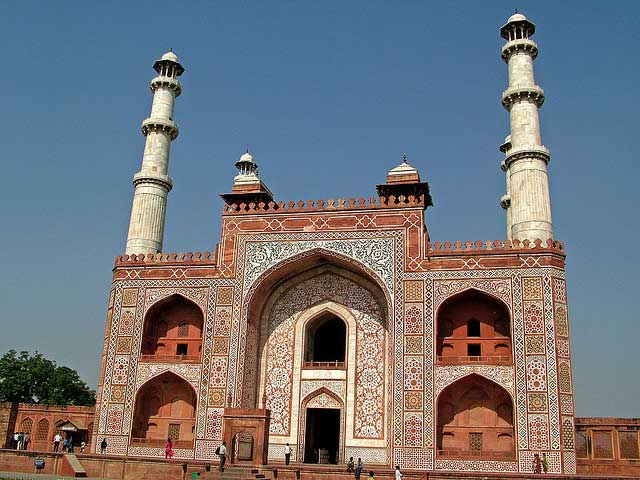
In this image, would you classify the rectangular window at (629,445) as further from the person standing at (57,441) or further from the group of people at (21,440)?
the group of people at (21,440)

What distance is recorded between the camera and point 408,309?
19.5 metres

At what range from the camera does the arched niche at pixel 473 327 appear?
1958cm

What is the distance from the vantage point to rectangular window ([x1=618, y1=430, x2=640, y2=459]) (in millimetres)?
18766

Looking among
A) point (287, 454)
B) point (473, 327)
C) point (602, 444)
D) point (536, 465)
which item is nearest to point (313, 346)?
point (287, 454)

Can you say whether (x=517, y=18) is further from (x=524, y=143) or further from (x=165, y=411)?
(x=165, y=411)

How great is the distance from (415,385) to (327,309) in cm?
375

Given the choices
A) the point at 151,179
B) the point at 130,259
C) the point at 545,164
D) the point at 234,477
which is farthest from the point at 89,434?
the point at 545,164

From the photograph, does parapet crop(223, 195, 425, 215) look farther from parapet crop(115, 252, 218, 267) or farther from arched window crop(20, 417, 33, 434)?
arched window crop(20, 417, 33, 434)

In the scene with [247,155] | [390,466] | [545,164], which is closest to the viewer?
[390,466]

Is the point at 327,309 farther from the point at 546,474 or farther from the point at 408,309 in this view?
the point at 546,474

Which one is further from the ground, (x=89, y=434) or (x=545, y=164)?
(x=545, y=164)

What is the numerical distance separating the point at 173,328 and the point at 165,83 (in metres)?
8.60

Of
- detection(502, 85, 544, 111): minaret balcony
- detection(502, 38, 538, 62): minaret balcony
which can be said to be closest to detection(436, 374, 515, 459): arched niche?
detection(502, 85, 544, 111): minaret balcony

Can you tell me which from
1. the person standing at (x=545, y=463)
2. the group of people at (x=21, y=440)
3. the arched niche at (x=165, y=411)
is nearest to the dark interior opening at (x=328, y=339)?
the arched niche at (x=165, y=411)
